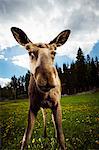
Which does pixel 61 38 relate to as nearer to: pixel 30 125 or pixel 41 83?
pixel 41 83

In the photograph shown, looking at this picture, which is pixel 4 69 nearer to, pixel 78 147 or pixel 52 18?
pixel 52 18

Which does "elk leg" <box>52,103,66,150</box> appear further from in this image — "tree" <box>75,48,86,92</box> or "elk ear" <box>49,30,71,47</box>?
"elk ear" <box>49,30,71,47</box>

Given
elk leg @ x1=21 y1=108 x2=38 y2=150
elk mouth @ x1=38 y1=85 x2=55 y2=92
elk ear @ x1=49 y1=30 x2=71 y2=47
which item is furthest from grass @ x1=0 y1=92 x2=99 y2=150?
elk ear @ x1=49 y1=30 x2=71 y2=47

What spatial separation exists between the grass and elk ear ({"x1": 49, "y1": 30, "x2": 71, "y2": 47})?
0.60m

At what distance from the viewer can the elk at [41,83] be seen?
12.6ft

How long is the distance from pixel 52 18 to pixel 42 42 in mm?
420

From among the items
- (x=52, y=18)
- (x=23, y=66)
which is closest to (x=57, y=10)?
(x=52, y=18)

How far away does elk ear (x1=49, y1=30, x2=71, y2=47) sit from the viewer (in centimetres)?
416

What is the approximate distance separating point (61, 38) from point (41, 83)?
2.22ft

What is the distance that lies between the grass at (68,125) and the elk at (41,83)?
69 millimetres

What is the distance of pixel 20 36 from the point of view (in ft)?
13.6

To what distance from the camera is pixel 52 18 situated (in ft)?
14.6

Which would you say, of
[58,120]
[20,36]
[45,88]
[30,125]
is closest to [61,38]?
[20,36]

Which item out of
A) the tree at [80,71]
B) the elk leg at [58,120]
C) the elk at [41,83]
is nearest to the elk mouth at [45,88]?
the elk at [41,83]
